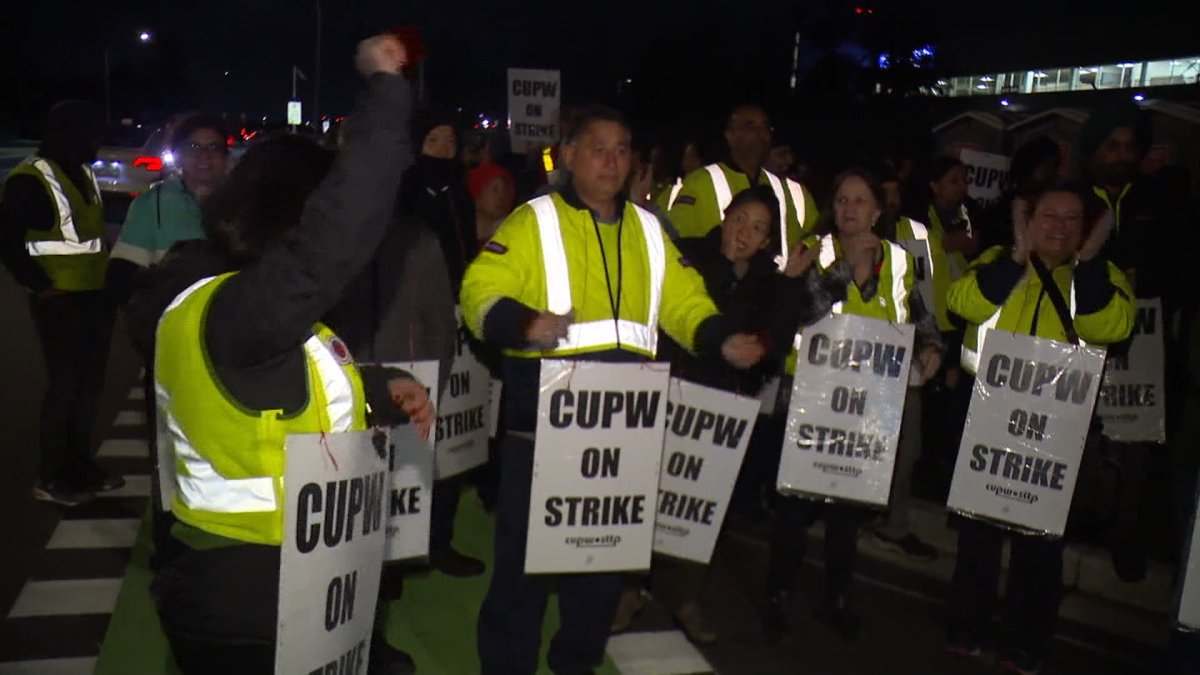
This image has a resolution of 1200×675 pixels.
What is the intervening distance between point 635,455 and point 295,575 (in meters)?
1.90

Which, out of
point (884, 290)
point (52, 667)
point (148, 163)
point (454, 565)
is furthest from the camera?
point (148, 163)

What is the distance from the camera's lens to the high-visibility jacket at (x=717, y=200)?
716cm

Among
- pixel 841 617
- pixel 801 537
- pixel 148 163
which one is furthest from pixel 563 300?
pixel 148 163

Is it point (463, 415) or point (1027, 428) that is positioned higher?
point (1027, 428)

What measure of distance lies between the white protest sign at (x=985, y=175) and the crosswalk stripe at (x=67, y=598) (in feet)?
23.4

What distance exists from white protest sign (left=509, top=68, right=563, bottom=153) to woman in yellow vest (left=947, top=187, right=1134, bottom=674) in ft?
25.6

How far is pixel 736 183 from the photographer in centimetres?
723

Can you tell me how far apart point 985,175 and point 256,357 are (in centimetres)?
855

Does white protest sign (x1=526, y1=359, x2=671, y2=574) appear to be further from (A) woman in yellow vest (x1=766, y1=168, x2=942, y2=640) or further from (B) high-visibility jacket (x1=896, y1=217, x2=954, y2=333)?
(B) high-visibility jacket (x1=896, y1=217, x2=954, y2=333)

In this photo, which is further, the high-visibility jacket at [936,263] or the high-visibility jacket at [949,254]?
the high-visibility jacket at [949,254]

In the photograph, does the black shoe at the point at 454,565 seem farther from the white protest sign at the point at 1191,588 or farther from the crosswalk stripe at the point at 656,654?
the white protest sign at the point at 1191,588

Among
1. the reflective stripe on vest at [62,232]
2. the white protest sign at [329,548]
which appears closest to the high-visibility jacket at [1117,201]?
the white protest sign at [329,548]

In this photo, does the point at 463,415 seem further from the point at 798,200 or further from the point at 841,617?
the point at 798,200

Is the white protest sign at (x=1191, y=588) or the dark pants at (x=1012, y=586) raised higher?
the white protest sign at (x=1191, y=588)
